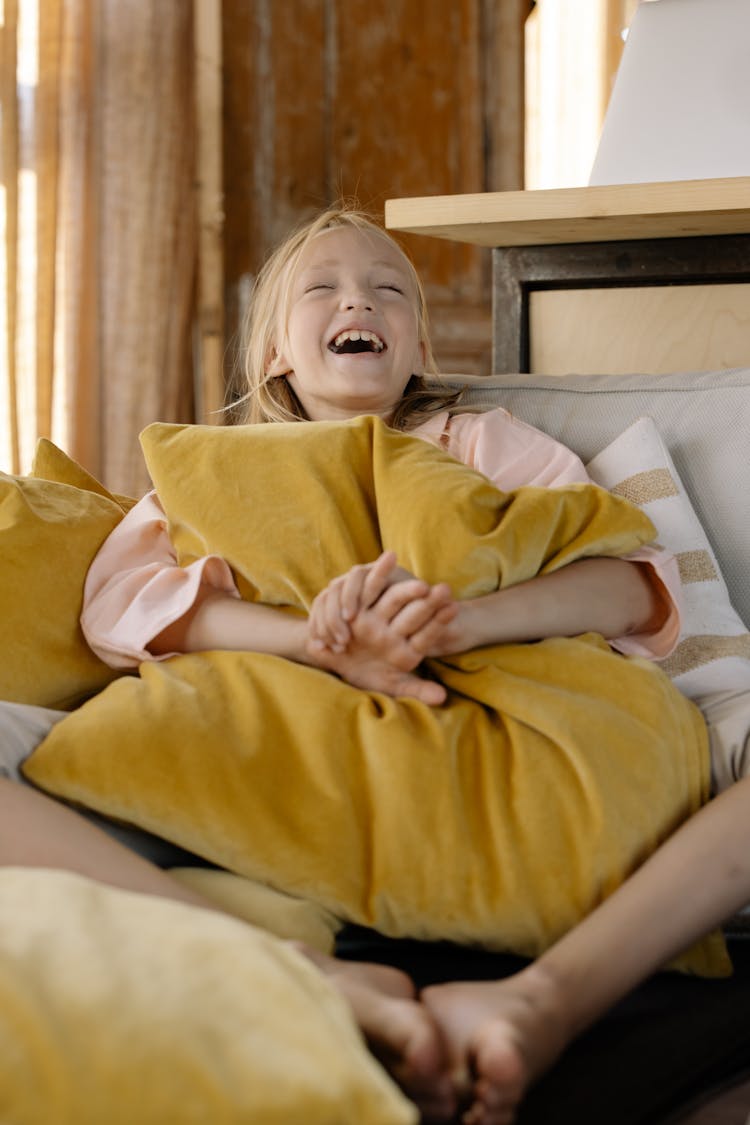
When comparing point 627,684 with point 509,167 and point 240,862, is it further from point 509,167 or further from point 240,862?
point 509,167

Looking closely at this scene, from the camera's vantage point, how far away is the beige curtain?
2.69m

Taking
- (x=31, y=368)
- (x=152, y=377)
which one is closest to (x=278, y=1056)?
(x=31, y=368)

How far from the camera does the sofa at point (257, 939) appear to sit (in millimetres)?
617

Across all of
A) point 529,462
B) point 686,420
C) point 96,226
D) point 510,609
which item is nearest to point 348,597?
point 510,609

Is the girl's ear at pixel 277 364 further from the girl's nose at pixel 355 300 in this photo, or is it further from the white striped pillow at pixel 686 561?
the white striped pillow at pixel 686 561

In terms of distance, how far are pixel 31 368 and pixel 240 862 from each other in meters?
1.98

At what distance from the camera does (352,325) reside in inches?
56.7

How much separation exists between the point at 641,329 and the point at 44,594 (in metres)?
1.00

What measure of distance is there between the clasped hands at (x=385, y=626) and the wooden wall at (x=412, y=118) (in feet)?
7.97

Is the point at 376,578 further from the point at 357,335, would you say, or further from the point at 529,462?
the point at 357,335

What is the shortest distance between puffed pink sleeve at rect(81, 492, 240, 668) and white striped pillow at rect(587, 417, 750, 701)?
0.40 m

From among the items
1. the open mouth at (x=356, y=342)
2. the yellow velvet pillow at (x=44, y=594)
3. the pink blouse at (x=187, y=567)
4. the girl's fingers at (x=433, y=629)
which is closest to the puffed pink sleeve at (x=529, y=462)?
the pink blouse at (x=187, y=567)

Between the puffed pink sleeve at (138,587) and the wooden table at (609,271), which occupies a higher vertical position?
the wooden table at (609,271)

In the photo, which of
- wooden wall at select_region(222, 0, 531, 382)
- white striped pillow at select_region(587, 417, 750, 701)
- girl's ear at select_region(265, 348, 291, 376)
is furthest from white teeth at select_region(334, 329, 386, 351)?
wooden wall at select_region(222, 0, 531, 382)
